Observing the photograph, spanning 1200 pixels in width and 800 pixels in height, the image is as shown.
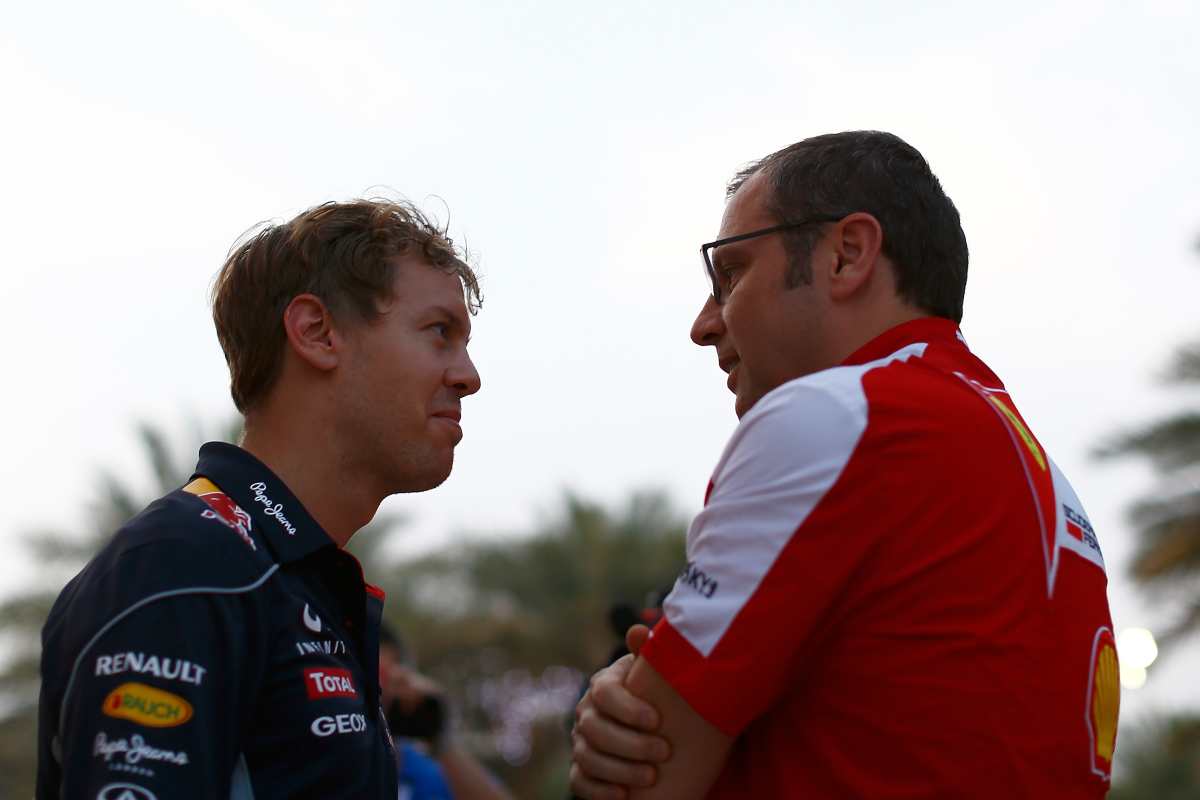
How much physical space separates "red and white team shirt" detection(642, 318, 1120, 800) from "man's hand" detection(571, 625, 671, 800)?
10 centimetres

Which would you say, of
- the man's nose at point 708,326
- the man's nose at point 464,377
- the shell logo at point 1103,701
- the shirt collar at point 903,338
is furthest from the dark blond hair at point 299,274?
the shell logo at point 1103,701

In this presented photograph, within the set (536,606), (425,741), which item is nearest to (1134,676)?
(425,741)

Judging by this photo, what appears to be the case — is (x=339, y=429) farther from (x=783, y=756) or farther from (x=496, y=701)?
(x=496, y=701)

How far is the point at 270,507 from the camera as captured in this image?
296 cm

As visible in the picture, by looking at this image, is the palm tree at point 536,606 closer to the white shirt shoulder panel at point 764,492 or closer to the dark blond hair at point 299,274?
the dark blond hair at point 299,274

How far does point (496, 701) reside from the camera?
22828 mm

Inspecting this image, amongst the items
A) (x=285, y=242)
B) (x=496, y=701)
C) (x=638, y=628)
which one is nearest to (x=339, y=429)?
(x=285, y=242)

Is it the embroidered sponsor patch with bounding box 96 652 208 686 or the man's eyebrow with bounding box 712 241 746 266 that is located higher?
the man's eyebrow with bounding box 712 241 746 266

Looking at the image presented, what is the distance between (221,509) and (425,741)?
3593 millimetres

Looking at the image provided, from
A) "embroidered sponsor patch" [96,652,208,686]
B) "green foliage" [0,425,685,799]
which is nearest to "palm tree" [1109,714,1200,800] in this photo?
"green foliage" [0,425,685,799]

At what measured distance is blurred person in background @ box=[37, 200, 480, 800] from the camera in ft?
7.95

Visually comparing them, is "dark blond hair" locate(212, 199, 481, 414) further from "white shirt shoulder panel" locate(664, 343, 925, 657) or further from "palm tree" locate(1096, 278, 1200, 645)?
"palm tree" locate(1096, 278, 1200, 645)

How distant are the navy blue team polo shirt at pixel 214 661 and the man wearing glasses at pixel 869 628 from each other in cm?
63

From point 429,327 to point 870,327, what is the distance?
1.22 meters
